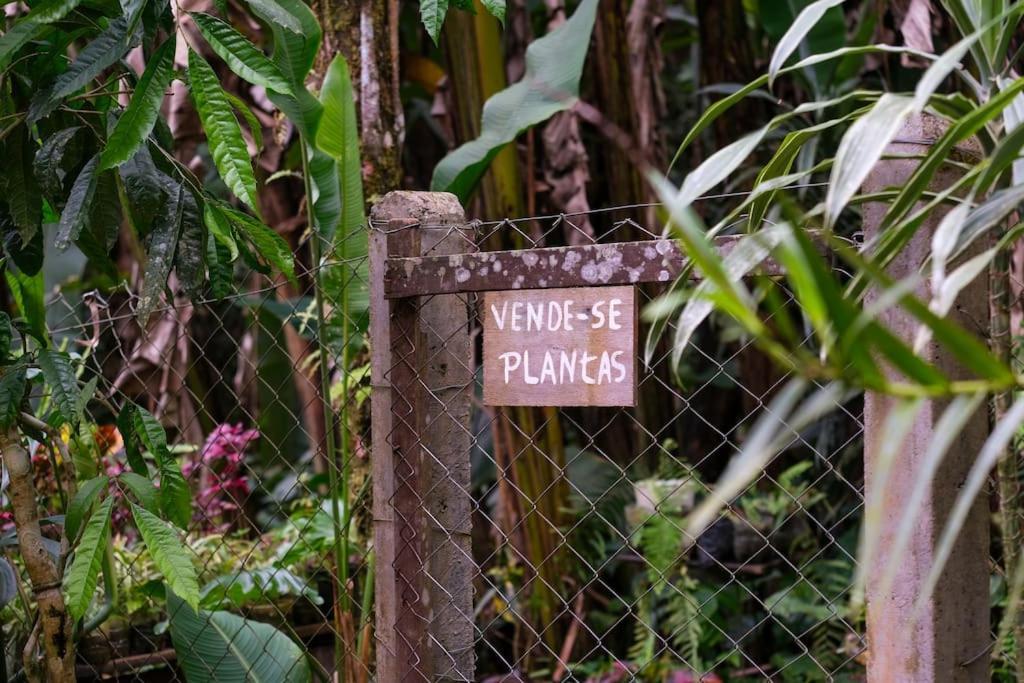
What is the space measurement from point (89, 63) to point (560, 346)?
793 mm

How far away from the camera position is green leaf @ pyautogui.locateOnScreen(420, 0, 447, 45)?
4.81 feet

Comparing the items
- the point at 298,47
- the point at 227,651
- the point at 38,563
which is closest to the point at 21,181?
the point at 38,563

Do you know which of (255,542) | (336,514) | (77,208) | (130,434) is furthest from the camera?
(255,542)

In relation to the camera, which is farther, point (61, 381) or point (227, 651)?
point (227, 651)

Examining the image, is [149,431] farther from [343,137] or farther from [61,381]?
[343,137]

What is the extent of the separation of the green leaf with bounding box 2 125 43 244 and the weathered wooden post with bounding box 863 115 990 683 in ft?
4.44

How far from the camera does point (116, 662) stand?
2.42m

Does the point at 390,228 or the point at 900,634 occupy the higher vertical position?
the point at 390,228

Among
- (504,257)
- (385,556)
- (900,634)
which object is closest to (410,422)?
(385,556)

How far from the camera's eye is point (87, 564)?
1.67 m

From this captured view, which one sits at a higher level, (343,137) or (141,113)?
(343,137)

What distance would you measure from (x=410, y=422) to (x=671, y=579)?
2187mm

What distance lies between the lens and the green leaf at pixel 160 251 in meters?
1.66

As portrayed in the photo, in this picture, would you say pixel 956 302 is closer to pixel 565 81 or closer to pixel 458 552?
pixel 458 552
